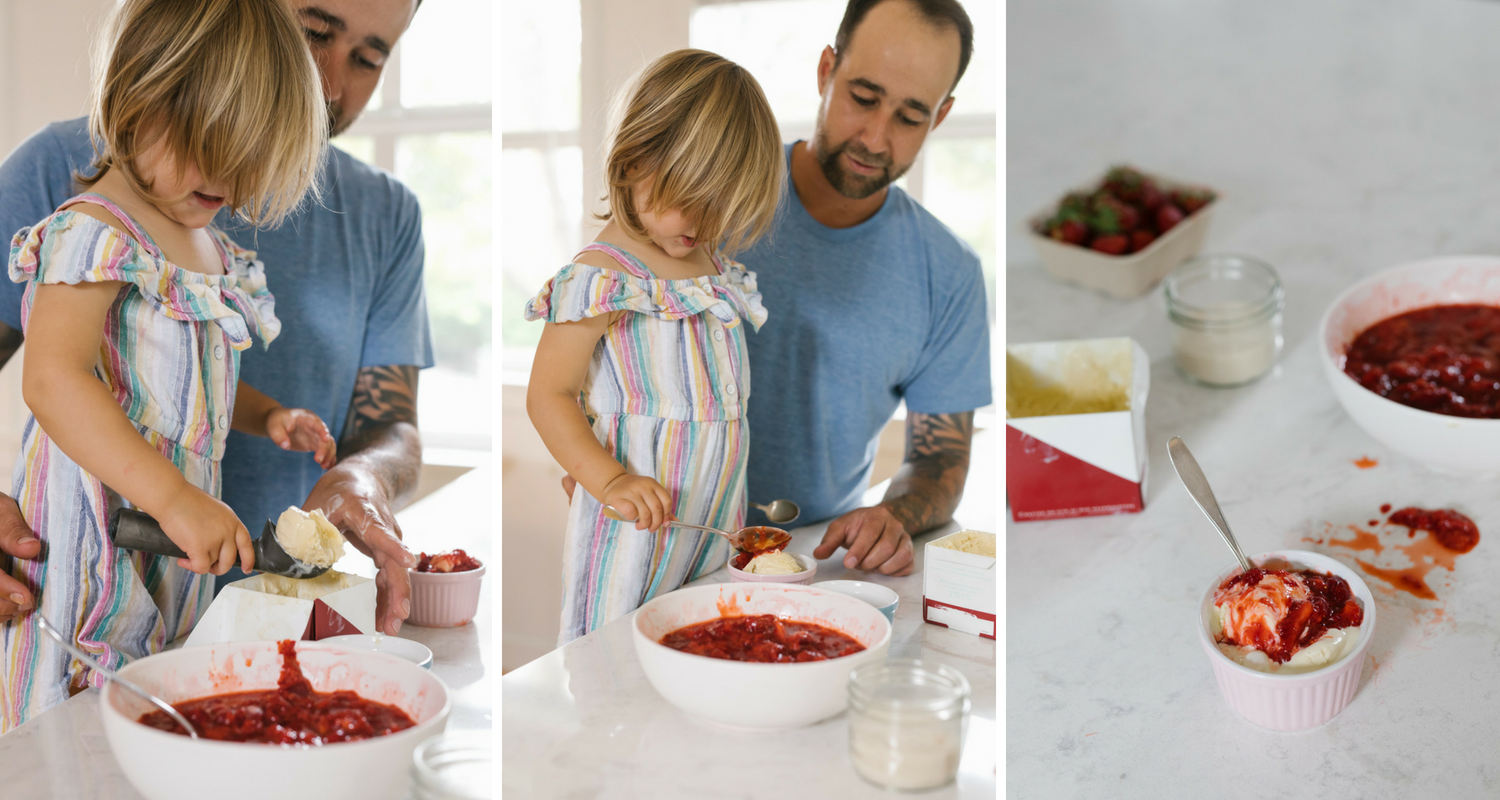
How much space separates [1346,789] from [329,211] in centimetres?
125

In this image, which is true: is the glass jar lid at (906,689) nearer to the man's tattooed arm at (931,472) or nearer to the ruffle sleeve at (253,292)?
the man's tattooed arm at (931,472)

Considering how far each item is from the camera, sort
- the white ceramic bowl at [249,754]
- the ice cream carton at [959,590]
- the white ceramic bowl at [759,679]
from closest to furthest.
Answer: the white ceramic bowl at [249,754] < the white ceramic bowl at [759,679] < the ice cream carton at [959,590]

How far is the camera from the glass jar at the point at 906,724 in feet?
2.24

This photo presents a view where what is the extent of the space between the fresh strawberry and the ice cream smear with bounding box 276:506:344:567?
138 centimetres

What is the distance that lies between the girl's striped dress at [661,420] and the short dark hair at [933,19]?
1.12 ft

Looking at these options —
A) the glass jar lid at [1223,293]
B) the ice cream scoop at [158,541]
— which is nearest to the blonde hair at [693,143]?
the ice cream scoop at [158,541]

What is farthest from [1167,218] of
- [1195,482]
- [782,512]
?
[782,512]

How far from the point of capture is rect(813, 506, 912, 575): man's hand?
1104 millimetres

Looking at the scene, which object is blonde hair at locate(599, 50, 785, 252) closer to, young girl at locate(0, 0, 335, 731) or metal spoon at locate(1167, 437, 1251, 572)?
young girl at locate(0, 0, 335, 731)

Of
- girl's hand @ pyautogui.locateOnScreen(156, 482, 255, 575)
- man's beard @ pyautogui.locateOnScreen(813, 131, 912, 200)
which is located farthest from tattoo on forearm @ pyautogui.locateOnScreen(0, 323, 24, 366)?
man's beard @ pyautogui.locateOnScreen(813, 131, 912, 200)

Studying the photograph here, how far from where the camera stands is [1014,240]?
6.17 ft

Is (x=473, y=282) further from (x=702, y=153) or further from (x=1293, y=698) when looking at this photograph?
(x=1293, y=698)

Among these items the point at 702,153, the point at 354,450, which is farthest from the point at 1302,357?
the point at 354,450

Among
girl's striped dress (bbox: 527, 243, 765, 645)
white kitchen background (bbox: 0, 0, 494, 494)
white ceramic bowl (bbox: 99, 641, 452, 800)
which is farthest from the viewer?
white kitchen background (bbox: 0, 0, 494, 494)
